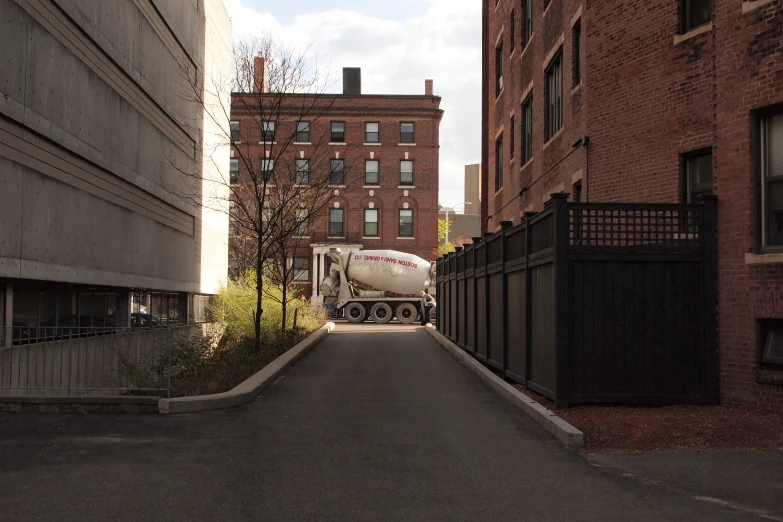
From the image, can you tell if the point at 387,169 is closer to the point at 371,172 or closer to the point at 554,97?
the point at 371,172

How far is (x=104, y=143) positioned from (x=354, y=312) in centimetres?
2524

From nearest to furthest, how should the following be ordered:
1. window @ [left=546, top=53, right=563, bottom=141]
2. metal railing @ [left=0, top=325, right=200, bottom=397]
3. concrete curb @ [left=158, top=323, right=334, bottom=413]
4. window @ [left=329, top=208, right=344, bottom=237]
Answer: concrete curb @ [left=158, top=323, right=334, bottom=413]
metal railing @ [left=0, top=325, right=200, bottom=397]
window @ [left=546, top=53, right=563, bottom=141]
window @ [left=329, top=208, right=344, bottom=237]

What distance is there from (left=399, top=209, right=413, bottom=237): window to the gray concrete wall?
3114 cm

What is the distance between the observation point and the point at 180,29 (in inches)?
1008

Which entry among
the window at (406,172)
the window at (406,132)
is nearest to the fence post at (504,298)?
the window at (406,172)

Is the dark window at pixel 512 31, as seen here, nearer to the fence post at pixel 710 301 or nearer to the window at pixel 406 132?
the fence post at pixel 710 301

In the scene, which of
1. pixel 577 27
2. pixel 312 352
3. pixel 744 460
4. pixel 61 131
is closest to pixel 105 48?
pixel 61 131

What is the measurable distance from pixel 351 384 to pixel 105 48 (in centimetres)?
1000

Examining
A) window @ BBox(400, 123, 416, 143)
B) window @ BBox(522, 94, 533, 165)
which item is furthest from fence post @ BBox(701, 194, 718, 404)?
window @ BBox(400, 123, 416, 143)

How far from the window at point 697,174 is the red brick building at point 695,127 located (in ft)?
0.06

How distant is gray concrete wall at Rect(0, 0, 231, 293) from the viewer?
1373cm

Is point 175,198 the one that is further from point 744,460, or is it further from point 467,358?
point 744,460

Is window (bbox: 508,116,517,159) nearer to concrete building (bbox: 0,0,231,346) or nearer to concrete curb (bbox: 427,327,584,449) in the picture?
concrete curb (bbox: 427,327,584,449)

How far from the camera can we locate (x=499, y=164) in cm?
2867
